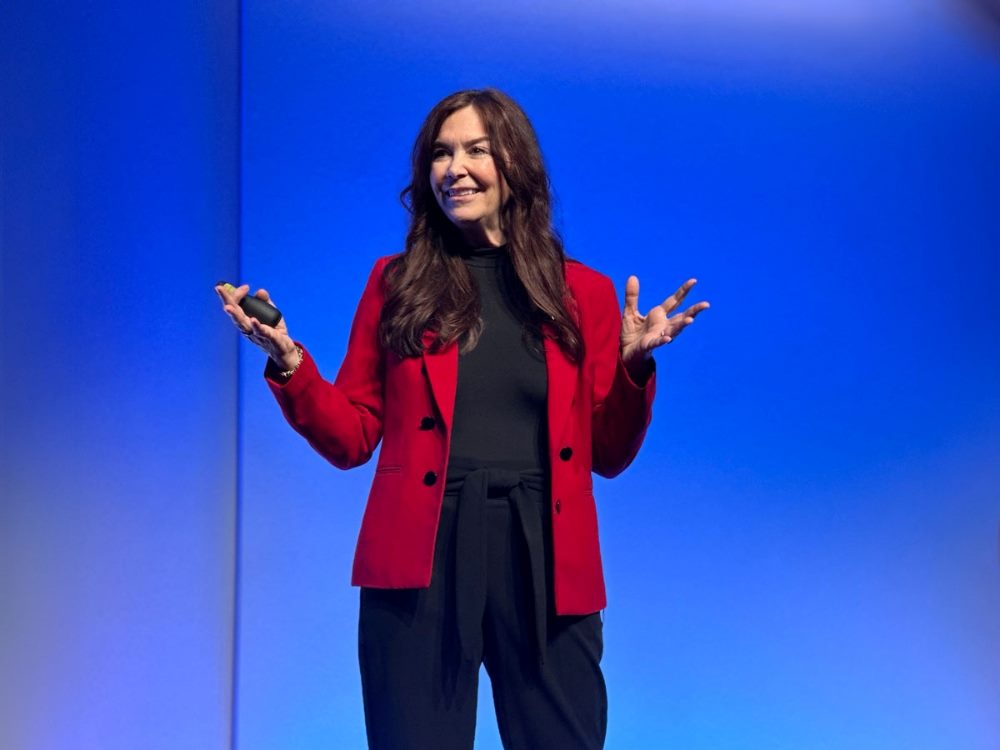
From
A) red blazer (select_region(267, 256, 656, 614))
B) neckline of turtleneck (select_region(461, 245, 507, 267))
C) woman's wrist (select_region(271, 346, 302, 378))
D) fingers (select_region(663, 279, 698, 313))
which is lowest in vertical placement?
red blazer (select_region(267, 256, 656, 614))

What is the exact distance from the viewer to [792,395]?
125 inches

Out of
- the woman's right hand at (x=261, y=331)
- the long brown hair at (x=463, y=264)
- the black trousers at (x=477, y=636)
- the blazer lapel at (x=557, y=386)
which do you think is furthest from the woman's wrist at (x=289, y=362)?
the blazer lapel at (x=557, y=386)

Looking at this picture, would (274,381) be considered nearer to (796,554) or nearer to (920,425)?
(796,554)

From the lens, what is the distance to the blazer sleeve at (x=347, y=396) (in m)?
1.81

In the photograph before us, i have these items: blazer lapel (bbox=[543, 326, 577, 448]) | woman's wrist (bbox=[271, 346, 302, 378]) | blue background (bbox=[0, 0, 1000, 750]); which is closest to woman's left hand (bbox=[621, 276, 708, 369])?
blazer lapel (bbox=[543, 326, 577, 448])

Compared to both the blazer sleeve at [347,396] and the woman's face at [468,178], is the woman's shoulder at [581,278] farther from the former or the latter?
the blazer sleeve at [347,396]

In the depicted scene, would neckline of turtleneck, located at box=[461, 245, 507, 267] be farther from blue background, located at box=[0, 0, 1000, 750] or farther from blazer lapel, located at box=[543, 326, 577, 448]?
blue background, located at box=[0, 0, 1000, 750]

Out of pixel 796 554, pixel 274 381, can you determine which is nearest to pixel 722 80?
pixel 796 554

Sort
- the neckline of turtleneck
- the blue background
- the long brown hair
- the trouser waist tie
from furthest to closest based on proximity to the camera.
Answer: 1. the blue background
2. the neckline of turtleneck
3. the long brown hair
4. the trouser waist tie

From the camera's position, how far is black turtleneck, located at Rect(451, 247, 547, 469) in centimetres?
180

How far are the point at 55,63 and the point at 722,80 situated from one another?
5.83 ft

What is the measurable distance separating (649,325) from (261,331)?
608 mm

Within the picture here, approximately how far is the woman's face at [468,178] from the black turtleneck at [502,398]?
158 mm

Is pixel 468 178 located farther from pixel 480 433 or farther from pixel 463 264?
pixel 480 433
